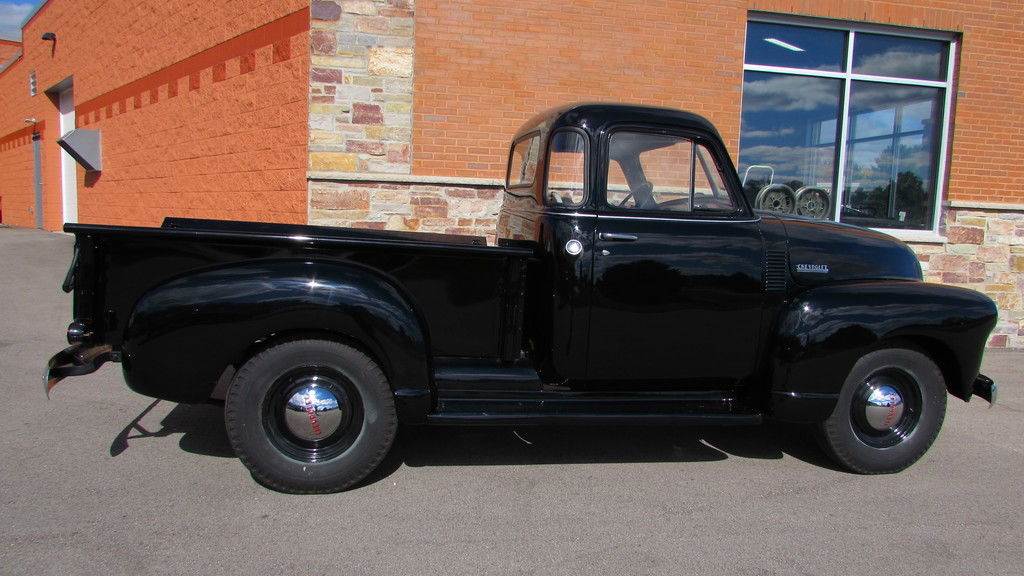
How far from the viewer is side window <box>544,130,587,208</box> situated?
3.83 m

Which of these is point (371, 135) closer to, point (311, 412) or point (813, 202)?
point (311, 412)

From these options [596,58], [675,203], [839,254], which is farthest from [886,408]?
[596,58]

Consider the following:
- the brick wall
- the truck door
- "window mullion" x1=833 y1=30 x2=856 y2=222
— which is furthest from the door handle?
the brick wall

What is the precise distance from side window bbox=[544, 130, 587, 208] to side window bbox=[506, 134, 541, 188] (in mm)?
211

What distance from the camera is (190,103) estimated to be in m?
9.33

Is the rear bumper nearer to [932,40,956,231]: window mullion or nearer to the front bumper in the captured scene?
[932,40,956,231]: window mullion

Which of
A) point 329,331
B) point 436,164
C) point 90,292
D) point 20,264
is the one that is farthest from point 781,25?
point 20,264

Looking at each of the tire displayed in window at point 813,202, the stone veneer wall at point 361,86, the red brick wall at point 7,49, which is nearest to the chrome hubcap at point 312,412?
the stone veneer wall at point 361,86

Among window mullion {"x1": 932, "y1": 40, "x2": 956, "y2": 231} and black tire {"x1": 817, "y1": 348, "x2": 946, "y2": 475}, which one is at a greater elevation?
window mullion {"x1": 932, "y1": 40, "x2": 956, "y2": 231}

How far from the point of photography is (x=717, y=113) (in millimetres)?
7395

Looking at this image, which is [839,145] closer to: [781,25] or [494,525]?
[781,25]

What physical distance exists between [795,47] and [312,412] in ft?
22.9

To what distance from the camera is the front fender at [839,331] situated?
12.3ft

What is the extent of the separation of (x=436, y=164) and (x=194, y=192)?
168 inches
